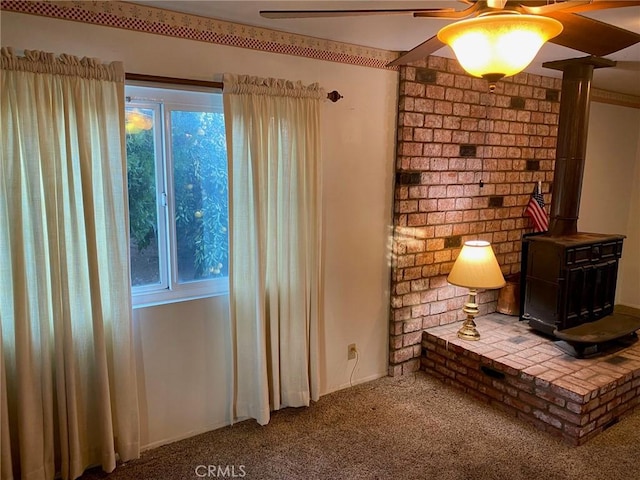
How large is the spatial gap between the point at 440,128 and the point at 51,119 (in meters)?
2.47

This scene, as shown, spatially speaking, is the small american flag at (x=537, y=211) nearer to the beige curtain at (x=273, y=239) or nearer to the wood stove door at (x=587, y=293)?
the wood stove door at (x=587, y=293)

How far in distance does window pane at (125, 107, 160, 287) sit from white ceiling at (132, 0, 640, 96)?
1.93 ft

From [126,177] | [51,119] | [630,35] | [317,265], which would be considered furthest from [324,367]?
[630,35]

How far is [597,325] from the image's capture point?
335 centimetres

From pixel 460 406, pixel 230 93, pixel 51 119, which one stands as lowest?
pixel 460 406

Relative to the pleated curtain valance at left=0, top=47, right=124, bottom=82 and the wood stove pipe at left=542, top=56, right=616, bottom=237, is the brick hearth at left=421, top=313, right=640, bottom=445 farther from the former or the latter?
the pleated curtain valance at left=0, top=47, right=124, bottom=82

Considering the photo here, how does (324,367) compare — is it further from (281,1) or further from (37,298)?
(281,1)

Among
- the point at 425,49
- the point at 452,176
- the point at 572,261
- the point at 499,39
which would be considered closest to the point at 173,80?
the point at 425,49

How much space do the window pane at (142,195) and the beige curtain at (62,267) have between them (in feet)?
0.65

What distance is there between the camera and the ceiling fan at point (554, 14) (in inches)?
57.4

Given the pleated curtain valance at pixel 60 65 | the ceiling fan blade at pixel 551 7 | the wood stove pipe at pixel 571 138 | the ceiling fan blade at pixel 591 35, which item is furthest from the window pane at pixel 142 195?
the wood stove pipe at pixel 571 138

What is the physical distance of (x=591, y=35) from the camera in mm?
1979

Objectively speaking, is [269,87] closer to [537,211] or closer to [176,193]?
[176,193]

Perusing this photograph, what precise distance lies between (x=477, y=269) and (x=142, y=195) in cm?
221
